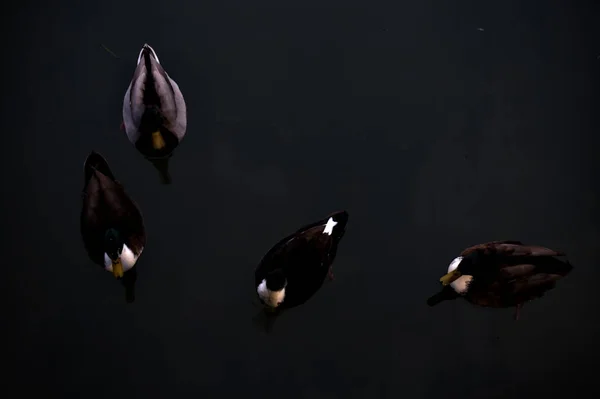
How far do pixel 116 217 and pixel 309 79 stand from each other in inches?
72.4

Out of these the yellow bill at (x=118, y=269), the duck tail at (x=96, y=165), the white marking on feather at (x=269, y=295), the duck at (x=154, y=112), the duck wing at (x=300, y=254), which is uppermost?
the duck at (x=154, y=112)

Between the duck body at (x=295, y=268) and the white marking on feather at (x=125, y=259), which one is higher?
the white marking on feather at (x=125, y=259)

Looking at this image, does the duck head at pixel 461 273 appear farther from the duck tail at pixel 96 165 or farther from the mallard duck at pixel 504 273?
the duck tail at pixel 96 165

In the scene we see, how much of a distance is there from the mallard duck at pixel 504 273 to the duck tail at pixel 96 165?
2469mm

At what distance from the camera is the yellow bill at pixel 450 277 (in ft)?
13.3

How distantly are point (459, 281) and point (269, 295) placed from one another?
1.36 meters

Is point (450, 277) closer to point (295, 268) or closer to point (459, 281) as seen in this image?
point (459, 281)

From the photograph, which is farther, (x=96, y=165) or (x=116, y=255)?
(x=96, y=165)

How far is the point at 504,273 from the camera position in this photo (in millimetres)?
4016

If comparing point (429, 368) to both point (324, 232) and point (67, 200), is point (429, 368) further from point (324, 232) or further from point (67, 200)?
point (67, 200)

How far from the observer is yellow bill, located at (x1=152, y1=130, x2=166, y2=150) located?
4.17 metres

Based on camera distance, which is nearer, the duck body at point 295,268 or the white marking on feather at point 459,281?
the duck body at point 295,268

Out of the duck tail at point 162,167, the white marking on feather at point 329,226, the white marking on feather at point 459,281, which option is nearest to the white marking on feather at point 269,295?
the white marking on feather at point 329,226

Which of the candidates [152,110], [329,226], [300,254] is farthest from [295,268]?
[152,110]
